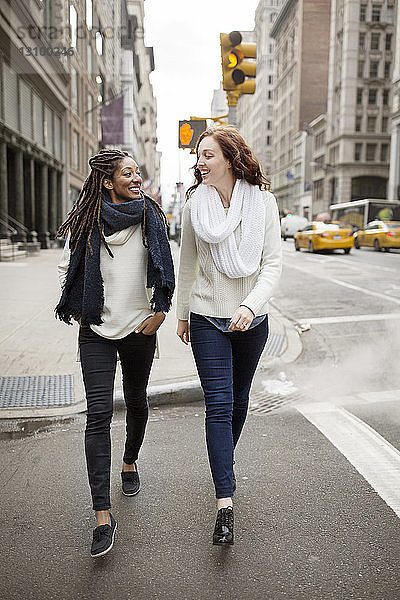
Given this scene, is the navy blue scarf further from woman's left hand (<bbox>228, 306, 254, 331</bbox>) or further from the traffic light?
the traffic light

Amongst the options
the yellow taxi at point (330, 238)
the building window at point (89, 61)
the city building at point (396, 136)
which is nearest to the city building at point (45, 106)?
the building window at point (89, 61)

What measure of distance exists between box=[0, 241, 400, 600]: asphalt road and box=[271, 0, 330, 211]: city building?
88.4 m

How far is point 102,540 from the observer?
295cm

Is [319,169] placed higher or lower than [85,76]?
lower

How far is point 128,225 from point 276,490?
1806 millimetres

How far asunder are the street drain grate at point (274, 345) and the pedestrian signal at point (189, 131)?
3.46m

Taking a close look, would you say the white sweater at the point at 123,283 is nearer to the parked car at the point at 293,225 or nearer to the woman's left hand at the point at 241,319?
the woman's left hand at the point at 241,319

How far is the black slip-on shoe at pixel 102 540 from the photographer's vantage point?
2910 millimetres

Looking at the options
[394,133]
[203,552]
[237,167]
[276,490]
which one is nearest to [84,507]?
[203,552]

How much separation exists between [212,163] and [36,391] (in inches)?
129

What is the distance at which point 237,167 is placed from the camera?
312 centimetres

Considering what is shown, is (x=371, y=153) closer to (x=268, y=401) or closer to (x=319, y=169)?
(x=319, y=169)

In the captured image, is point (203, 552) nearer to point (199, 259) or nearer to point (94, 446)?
point (94, 446)

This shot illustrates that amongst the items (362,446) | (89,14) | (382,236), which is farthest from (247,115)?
(362,446)
